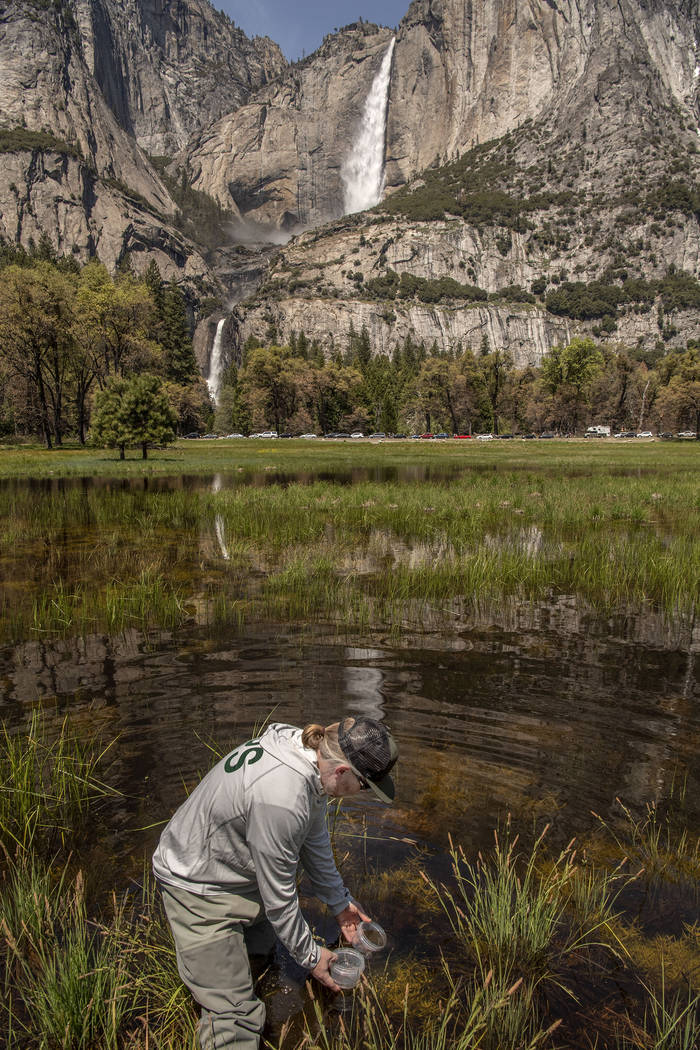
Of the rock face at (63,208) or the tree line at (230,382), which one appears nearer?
the tree line at (230,382)

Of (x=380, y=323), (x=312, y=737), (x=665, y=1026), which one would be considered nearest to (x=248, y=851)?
(x=312, y=737)

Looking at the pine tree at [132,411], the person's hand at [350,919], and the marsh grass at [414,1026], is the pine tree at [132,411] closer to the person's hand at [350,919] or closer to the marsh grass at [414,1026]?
the person's hand at [350,919]

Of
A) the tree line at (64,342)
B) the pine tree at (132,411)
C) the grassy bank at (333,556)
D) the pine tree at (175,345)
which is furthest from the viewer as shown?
the pine tree at (175,345)

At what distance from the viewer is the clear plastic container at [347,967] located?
10.8 feet

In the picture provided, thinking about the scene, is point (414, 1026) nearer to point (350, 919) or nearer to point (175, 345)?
point (350, 919)

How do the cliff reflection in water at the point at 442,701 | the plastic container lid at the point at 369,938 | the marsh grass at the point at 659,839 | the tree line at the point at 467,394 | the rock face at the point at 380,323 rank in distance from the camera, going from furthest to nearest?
the rock face at the point at 380,323 < the tree line at the point at 467,394 < the cliff reflection in water at the point at 442,701 < the marsh grass at the point at 659,839 < the plastic container lid at the point at 369,938

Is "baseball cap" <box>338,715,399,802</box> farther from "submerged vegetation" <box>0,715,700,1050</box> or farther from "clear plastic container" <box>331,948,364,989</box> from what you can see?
"clear plastic container" <box>331,948,364,989</box>

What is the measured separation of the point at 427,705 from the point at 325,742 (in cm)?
400

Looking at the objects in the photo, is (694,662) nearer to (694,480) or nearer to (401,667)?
(401,667)

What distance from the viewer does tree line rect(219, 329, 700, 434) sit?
104 metres

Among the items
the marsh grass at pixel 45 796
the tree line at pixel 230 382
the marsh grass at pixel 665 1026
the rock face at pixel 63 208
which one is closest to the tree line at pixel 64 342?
the tree line at pixel 230 382

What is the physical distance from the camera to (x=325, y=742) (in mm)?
3025

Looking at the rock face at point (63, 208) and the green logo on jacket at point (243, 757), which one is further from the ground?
the rock face at point (63, 208)

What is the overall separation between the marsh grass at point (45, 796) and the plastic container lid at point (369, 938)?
2191mm
